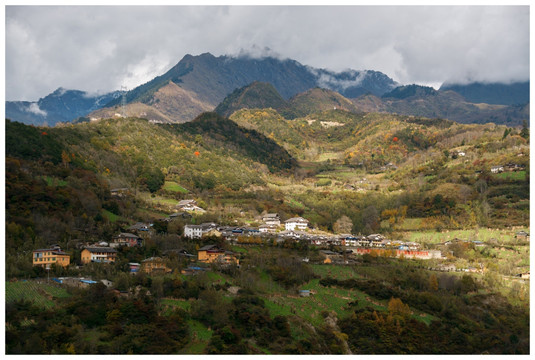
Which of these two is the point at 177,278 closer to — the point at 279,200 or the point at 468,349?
the point at 468,349

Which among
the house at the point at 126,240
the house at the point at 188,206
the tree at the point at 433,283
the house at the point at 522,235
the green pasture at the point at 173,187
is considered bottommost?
the tree at the point at 433,283

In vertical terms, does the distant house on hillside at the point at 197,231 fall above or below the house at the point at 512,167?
below

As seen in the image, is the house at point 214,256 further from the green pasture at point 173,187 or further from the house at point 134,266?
the green pasture at point 173,187

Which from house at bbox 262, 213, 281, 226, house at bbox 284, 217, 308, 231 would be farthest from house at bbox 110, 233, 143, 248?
house at bbox 284, 217, 308, 231

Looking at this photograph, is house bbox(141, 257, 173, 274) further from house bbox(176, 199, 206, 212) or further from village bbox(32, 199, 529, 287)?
house bbox(176, 199, 206, 212)


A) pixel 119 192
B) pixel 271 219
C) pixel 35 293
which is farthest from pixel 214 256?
pixel 119 192

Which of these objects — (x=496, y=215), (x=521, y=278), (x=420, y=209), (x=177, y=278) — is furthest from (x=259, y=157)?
(x=177, y=278)

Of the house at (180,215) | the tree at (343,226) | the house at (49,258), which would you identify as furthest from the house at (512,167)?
the house at (49,258)

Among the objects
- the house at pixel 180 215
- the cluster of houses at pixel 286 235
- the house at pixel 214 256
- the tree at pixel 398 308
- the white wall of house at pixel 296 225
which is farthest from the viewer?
the white wall of house at pixel 296 225
